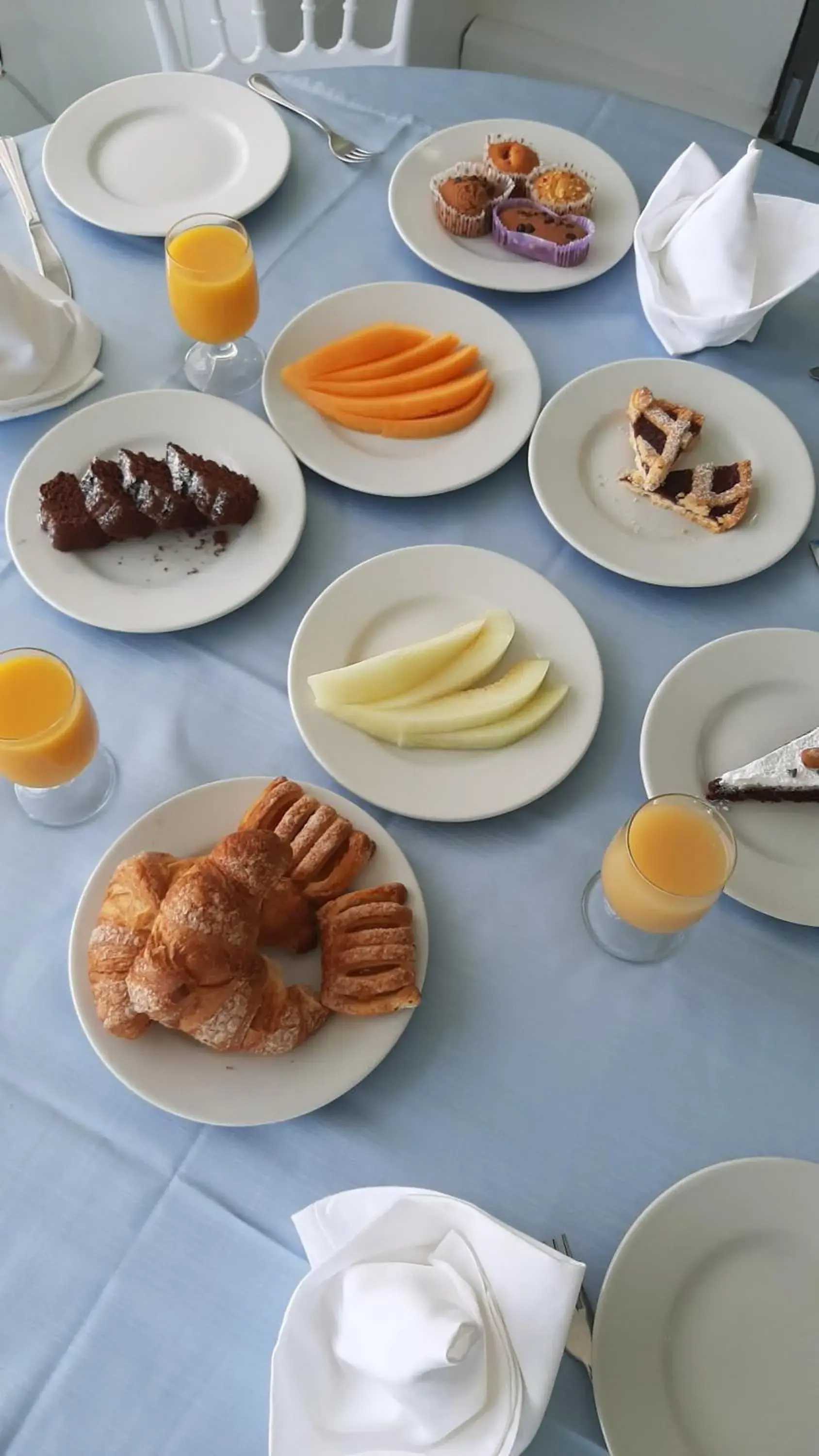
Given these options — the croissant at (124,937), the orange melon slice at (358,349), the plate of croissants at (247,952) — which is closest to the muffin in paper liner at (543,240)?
the orange melon slice at (358,349)

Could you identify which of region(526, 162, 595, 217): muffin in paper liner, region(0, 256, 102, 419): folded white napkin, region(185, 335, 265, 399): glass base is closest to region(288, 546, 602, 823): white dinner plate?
region(185, 335, 265, 399): glass base

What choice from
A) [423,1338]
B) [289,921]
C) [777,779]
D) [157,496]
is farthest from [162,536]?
[423,1338]

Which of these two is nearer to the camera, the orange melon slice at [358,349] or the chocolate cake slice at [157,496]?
the chocolate cake slice at [157,496]

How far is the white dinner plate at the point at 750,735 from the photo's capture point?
109 centimetres

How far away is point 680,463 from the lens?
1.40 m

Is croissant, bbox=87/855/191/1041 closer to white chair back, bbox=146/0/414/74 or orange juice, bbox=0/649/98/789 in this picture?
orange juice, bbox=0/649/98/789

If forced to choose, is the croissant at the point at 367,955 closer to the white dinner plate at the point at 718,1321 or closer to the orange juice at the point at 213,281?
the white dinner plate at the point at 718,1321

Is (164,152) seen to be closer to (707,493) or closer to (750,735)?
(707,493)

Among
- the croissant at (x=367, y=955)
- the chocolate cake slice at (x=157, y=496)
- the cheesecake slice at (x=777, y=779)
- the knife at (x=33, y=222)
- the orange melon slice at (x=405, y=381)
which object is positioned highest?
the knife at (x=33, y=222)

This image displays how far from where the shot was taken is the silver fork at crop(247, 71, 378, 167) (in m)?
1.66

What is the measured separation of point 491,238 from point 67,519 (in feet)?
2.67

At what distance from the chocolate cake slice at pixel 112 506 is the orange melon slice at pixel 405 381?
1.04ft

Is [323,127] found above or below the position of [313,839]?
above

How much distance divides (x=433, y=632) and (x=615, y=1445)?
2.65 ft
